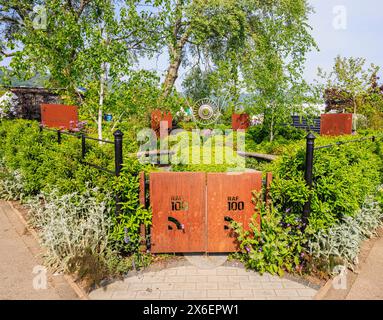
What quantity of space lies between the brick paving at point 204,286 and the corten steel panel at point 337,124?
10.6m

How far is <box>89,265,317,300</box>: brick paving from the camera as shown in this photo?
3283 millimetres

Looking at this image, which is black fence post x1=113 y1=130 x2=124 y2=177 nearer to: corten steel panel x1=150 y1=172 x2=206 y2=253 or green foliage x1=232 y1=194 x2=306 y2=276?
corten steel panel x1=150 y1=172 x2=206 y2=253

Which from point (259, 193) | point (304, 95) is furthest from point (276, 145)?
point (259, 193)

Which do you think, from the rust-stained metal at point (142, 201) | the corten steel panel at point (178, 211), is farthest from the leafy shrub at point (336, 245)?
the rust-stained metal at point (142, 201)

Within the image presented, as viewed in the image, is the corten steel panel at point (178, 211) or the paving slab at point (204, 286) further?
the corten steel panel at point (178, 211)

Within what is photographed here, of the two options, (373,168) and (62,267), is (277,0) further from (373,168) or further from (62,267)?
(62,267)

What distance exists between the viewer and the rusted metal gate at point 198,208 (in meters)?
3.97

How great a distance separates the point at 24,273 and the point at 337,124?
41.7 ft

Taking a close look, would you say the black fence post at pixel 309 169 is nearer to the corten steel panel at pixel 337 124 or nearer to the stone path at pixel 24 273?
the stone path at pixel 24 273

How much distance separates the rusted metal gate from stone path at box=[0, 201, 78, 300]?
122 cm

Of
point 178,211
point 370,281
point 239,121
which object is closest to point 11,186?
point 178,211

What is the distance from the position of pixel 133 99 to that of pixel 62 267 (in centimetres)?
502

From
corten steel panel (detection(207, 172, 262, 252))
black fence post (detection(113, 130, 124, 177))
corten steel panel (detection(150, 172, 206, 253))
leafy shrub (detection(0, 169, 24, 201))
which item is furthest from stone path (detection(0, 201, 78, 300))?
corten steel panel (detection(207, 172, 262, 252))

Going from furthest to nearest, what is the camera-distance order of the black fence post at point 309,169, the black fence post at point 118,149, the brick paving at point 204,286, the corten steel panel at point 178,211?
the corten steel panel at point 178,211
the black fence post at point 118,149
the black fence post at point 309,169
the brick paving at point 204,286
